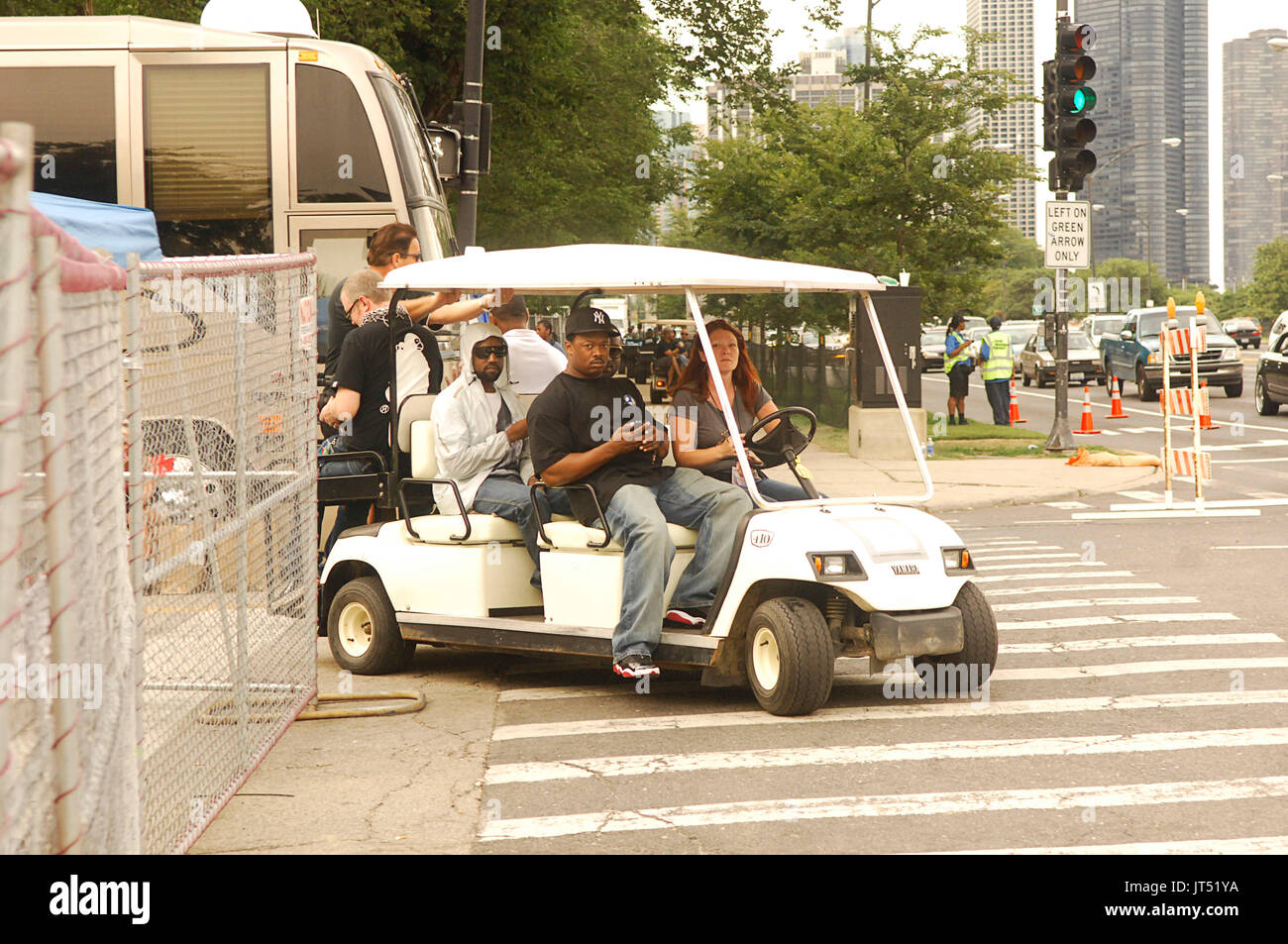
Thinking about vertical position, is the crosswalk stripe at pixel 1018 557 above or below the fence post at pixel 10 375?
below

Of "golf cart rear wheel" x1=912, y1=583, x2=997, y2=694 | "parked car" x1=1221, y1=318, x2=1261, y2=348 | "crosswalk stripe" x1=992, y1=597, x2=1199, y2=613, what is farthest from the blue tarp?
"parked car" x1=1221, y1=318, x2=1261, y2=348

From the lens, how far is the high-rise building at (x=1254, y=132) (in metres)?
124

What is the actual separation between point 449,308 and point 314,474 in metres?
1.63

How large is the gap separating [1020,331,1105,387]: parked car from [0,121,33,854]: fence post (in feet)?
117

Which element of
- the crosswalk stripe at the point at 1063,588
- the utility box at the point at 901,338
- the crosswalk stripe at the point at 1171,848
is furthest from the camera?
the utility box at the point at 901,338

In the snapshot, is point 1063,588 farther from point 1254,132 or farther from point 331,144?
point 1254,132

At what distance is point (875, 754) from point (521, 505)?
2.46 m

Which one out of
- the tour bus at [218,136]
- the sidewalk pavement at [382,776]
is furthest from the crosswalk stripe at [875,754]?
the tour bus at [218,136]

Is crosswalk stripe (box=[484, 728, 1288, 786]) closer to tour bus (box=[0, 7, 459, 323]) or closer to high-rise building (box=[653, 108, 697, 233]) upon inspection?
tour bus (box=[0, 7, 459, 323])

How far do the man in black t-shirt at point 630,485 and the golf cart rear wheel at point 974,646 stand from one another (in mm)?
1117

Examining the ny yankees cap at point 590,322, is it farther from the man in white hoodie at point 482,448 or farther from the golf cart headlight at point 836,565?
the golf cart headlight at point 836,565

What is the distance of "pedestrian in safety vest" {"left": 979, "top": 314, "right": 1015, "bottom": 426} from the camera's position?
2581 cm

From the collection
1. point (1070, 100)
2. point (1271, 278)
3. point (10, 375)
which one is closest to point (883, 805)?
point (10, 375)
